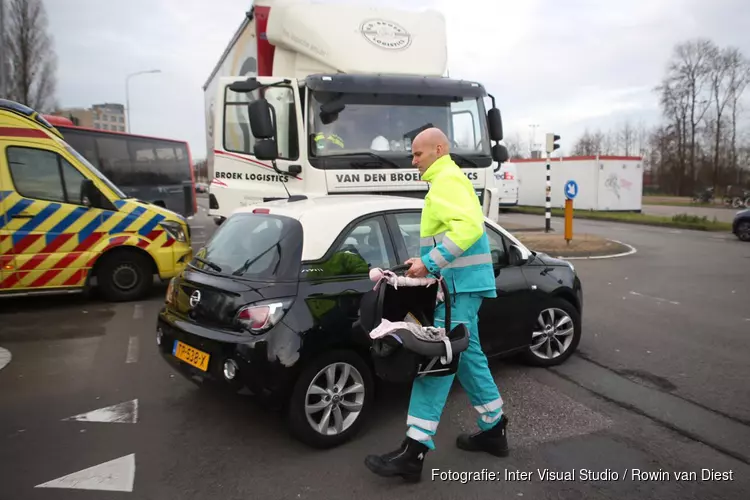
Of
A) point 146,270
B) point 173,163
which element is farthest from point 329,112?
point 173,163

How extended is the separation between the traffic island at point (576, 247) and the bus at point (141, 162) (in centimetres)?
1222

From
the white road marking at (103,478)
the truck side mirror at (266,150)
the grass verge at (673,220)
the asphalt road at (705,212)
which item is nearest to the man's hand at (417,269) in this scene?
the white road marking at (103,478)

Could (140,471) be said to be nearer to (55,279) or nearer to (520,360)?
(520,360)

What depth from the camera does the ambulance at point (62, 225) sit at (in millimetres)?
7395

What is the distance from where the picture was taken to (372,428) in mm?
3904

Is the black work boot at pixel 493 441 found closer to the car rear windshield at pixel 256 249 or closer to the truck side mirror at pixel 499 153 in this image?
the car rear windshield at pixel 256 249

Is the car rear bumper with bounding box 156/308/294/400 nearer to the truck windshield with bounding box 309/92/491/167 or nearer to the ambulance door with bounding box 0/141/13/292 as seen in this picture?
the truck windshield with bounding box 309/92/491/167

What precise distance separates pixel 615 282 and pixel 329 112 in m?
5.65

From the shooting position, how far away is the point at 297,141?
25.0 feet

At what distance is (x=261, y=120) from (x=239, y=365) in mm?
4476

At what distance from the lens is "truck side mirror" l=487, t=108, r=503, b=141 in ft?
27.9

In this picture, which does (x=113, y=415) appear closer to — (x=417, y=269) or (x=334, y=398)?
(x=334, y=398)

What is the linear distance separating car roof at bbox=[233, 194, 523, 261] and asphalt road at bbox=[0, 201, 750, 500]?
1.11 meters

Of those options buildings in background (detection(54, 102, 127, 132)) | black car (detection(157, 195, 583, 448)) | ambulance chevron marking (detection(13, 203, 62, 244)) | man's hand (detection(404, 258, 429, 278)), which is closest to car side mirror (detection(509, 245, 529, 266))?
black car (detection(157, 195, 583, 448))
